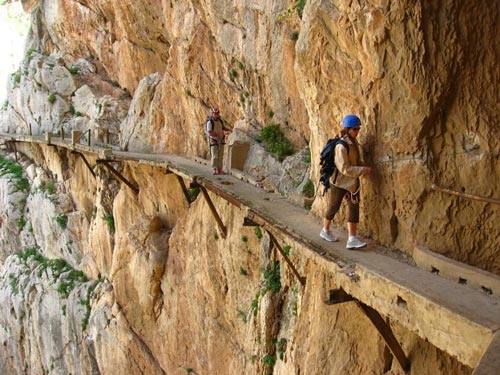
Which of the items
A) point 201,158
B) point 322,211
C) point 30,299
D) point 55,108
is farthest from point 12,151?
point 322,211

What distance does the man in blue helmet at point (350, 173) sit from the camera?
17.3ft

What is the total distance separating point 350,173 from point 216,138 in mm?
6210

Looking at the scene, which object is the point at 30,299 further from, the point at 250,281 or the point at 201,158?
the point at 250,281

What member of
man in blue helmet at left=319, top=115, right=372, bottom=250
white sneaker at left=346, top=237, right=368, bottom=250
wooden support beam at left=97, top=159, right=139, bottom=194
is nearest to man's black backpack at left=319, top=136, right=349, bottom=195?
man in blue helmet at left=319, top=115, right=372, bottom=250

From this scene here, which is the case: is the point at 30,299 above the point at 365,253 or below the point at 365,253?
below

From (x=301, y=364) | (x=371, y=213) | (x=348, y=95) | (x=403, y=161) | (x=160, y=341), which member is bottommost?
(x=160, y=341)

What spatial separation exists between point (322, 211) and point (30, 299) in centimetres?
1795

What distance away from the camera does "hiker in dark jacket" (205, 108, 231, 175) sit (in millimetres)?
10859

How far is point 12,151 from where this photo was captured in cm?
2719

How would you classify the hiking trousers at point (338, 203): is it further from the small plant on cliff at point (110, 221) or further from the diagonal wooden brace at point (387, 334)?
the small plant on cliff at point (110, 221)

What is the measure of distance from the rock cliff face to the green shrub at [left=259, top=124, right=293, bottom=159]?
0.19 meters

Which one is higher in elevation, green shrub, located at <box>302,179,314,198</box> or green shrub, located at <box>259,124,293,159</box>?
green shrub, located at <box>259,124,293,159</box>

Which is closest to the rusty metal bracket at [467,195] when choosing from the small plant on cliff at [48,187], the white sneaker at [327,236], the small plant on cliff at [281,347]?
the white sneaker at [327,236]

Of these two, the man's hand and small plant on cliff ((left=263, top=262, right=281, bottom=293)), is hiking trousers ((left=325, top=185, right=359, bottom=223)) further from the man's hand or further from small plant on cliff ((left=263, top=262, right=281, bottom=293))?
small plant on cliff ((left=263, top=262, right=281, bottom=293))
